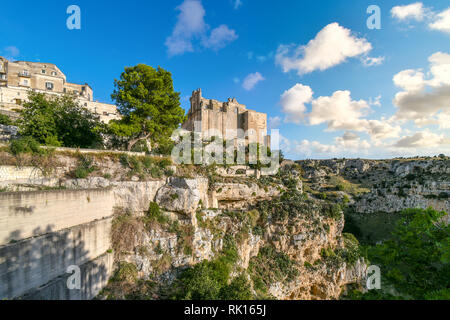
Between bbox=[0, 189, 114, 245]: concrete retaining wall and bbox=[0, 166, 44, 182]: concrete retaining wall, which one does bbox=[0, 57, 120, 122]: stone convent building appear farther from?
bbox=[0, 189, 114, 245]: concrete retaining wall

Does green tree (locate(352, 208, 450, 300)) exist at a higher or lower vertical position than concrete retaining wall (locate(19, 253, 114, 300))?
higher

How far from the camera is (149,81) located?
49.1 ft

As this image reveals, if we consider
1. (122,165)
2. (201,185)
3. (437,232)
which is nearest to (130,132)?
(122,165)

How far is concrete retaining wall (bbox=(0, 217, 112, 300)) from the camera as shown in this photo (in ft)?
18.0

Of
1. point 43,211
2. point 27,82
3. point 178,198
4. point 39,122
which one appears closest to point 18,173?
point 43,211

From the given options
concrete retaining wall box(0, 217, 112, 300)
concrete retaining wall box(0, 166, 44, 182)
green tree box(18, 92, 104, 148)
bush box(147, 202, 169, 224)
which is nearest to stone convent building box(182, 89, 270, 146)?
green tree box(18, 92, 104, 148)

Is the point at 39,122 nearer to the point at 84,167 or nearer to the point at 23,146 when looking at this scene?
the point at 23,146

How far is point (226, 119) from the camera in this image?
109ft

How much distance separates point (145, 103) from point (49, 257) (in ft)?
37.9

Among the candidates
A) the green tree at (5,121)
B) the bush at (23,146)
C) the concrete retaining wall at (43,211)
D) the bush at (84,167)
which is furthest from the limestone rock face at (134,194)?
the green tree at (5,121)

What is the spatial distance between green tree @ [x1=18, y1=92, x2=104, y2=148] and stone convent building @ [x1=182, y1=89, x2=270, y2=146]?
55.5ft

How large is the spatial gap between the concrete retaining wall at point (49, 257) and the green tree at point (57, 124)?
811 cm

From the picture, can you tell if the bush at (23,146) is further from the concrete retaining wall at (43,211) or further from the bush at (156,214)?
the bush at (156,214)
